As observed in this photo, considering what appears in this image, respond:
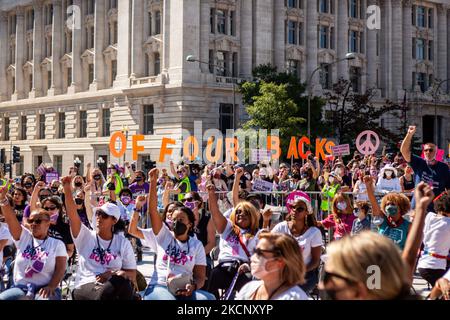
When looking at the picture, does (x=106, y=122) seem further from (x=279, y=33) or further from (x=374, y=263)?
(x=374, y=263)

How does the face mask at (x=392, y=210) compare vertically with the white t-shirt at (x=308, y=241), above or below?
above

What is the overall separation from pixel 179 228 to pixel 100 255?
0.89 meters

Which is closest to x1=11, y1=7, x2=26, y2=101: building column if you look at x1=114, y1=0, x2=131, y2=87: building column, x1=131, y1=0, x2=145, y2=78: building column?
x1=114, y1=0, x2=131, y2=87: building column

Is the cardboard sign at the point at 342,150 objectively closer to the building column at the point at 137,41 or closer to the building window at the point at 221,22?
the building window at the point at 221,22

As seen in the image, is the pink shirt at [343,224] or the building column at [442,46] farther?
the building column at [442,46]

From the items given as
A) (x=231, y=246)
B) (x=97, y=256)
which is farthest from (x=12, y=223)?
(x=231, y=246)

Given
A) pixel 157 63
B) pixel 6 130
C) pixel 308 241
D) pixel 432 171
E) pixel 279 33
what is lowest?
pixel 308 241

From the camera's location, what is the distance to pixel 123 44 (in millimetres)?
52156

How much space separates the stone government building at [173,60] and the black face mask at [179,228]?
39.4 m

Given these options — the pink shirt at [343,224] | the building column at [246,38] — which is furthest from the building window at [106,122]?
the pink shirt at [343,224]

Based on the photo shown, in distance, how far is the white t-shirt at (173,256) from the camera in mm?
7539
